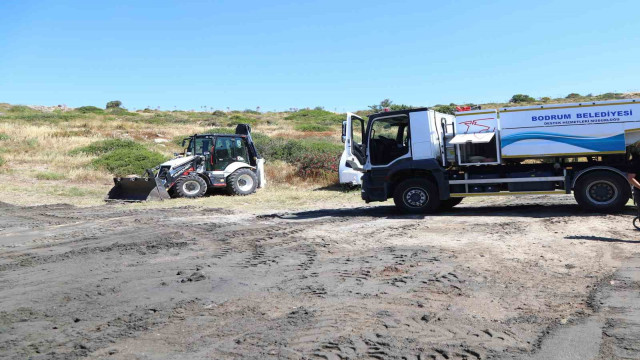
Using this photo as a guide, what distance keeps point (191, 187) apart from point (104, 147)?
13.2 metres

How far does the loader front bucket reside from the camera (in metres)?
17.5

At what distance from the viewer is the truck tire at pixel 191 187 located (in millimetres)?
18250

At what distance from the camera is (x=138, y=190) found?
59.1ft

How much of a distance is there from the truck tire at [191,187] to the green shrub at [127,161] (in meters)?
7.77

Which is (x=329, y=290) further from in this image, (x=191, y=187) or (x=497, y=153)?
(x=191, y=187)

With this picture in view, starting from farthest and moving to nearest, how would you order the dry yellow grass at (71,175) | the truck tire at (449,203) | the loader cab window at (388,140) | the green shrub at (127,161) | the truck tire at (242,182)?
1. the green shrub at (127,161)
2. the truck tire at (242,182)
3. the dry yellow grass at (71,175)
4. the truck tire at (449,203)
5. the loader cab window at (388,140)

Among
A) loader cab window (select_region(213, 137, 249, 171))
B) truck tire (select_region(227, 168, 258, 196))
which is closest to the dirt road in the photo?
truck tire (select_region(227, 168, 258, 196))

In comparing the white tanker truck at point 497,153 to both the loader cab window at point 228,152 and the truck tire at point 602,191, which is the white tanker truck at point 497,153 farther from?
the loader cab window at point 228,152

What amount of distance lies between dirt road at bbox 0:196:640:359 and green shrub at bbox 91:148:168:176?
46.6 feet

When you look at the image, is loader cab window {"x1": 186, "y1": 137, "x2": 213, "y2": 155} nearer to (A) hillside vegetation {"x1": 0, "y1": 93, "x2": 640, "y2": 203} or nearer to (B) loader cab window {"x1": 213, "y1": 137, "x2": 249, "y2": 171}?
(B) loader cab window {"x1": 213, "y1": 137, "x2": 249, "y2": 171}

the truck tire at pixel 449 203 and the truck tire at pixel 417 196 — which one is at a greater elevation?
the truck tire at pixel 417 196

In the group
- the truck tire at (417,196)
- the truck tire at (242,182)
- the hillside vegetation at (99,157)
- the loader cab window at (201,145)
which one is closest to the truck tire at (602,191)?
the truck tire at (417,196)

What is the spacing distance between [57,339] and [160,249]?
434 cm

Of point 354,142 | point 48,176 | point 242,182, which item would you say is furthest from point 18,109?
point 354,142
